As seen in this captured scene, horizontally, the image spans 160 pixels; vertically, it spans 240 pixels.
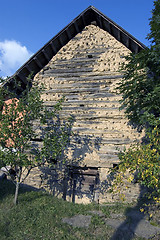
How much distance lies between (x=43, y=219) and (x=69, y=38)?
28.0 ft

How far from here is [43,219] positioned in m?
5.99

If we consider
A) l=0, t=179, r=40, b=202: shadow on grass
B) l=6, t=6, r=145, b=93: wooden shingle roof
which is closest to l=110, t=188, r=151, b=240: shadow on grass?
l=0, t=179, r=40, b=202: shadow on grass

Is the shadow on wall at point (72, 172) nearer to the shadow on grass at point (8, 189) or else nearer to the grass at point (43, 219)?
the shadow on grass at point (8, 189)

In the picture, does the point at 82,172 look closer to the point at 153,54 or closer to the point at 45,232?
the point at 45,232

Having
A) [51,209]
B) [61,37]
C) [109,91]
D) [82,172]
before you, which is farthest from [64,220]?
[61,37]

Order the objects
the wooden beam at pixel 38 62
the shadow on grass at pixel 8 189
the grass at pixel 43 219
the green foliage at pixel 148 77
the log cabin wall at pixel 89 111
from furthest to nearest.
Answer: the wooden beam at pixel 38 62 < the log cabin wall at pixel 89 111 < the shadow on grass at pixel 8 189 < the green foliage at pixel 148 77 < the grass at pixel 43 219

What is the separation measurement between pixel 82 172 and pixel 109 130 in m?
2.35

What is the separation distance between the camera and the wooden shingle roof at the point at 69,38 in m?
8.98

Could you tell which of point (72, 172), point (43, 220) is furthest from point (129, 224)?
point (72, 172)

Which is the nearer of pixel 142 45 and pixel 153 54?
pixel 153 54

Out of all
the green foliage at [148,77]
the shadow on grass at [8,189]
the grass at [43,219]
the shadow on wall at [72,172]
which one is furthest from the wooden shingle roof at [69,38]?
the grass at [43,219]

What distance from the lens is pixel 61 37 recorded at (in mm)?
9703

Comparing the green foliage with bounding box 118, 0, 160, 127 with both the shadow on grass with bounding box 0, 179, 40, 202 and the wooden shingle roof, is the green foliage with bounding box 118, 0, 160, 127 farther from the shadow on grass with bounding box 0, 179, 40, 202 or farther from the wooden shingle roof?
the shadow on grass with bounding box 0, 179, 40, 202

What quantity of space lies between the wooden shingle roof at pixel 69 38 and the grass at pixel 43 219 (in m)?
5.32
